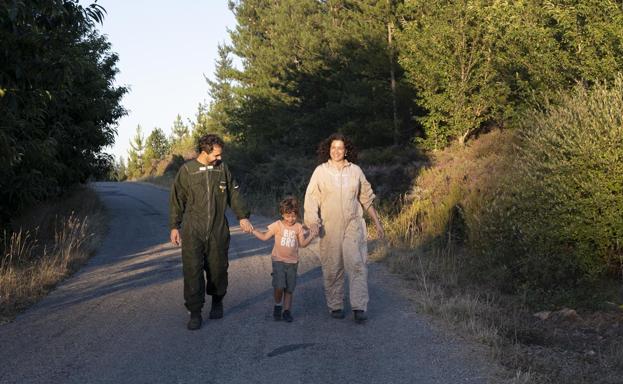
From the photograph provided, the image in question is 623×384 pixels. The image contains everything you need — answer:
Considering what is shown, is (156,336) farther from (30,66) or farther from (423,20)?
(423,20)

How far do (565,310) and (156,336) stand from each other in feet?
15.5

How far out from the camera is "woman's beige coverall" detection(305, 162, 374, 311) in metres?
6.96

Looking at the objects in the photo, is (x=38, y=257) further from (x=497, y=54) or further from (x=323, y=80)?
(x=323, y=80)

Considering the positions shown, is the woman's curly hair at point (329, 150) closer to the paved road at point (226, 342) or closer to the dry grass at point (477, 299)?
the paved road at point (226, 342)

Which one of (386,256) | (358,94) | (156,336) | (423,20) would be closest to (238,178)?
(358,94)

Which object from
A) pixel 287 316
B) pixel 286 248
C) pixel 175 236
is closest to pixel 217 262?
pixel 175 236

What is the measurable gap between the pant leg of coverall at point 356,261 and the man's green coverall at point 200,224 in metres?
1.34

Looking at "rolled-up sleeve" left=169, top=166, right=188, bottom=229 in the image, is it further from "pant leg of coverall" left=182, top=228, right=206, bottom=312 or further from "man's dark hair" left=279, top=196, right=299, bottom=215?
"man's dark hair" left=279, top=196, right=299, bottom=215

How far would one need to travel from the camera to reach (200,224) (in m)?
6.68

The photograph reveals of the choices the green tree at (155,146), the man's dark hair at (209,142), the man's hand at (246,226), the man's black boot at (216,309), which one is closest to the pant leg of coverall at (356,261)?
the man's hand at (246,226)

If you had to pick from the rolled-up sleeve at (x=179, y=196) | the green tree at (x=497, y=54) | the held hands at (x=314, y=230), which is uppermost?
the green tree at (x=497, y=54)

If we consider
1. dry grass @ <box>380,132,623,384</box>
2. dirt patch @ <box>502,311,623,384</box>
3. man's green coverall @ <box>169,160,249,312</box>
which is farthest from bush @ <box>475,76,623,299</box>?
man's green coverall @ <box>169,160,249,312</box>

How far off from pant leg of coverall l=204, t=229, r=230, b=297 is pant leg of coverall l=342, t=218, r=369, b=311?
4.33 feet

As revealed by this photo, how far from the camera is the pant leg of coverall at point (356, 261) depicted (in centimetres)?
674
